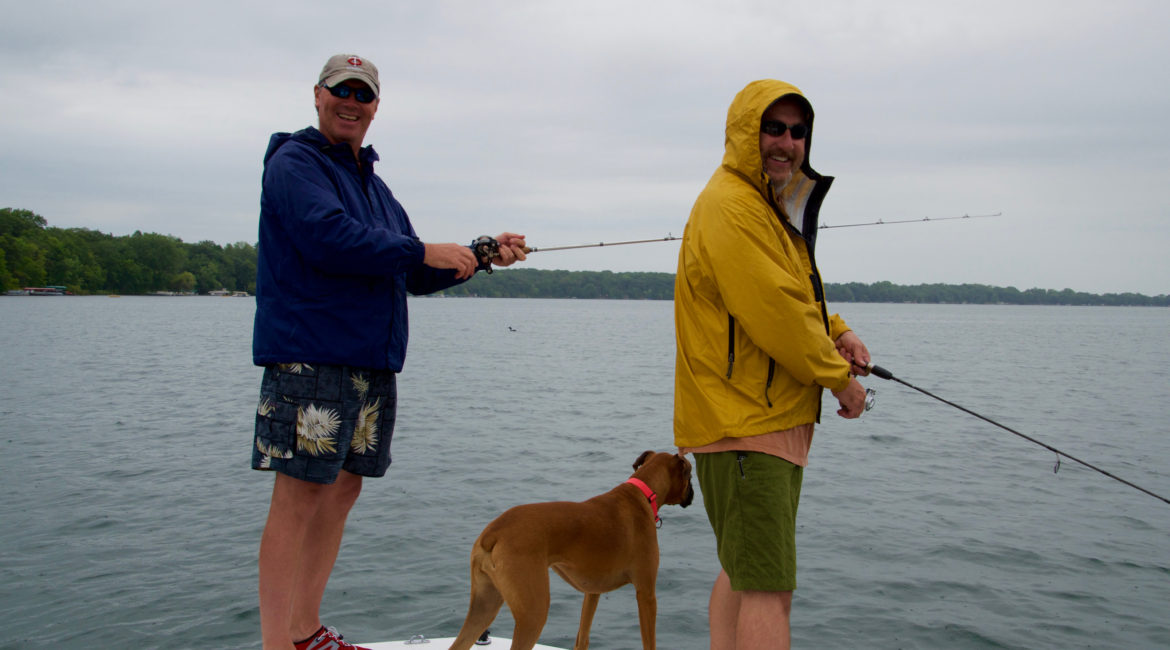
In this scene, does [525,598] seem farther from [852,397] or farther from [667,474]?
[852,397]

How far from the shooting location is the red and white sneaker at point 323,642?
339 cm

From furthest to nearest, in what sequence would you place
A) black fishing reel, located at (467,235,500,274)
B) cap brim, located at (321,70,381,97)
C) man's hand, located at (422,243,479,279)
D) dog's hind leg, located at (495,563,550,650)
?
black fishing reel, located at (467,235,500,274)
dog's hind leg, located at (495,563,550,650)
man's hand, located at (422,243,479,279)
cap brim, located at (321,70,381,97)

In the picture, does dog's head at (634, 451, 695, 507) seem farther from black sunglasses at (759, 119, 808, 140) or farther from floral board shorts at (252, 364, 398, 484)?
black sunglasses at (759, 119, 808, 140)

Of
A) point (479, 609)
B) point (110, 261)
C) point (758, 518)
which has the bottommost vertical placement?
point (479, 609)

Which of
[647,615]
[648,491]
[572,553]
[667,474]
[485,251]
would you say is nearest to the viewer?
[485,251]

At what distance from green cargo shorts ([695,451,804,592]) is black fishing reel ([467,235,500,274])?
4.27ft

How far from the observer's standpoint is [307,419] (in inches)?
119

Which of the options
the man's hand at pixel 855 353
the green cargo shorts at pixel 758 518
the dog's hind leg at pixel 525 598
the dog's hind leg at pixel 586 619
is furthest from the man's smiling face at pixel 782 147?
the dog's hind leg at pixel 586 619

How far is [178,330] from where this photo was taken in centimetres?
4966

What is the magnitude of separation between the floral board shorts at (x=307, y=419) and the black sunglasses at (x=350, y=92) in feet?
3.46

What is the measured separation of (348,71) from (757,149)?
157 centimetres

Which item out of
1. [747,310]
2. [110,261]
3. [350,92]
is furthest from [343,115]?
[110,261]

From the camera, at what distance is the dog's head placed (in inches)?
168

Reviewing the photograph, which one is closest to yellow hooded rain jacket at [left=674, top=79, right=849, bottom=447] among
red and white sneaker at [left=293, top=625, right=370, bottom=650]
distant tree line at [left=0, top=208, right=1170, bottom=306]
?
red and white sneaker at [left=293, top=625, right=370, bottom=650]
